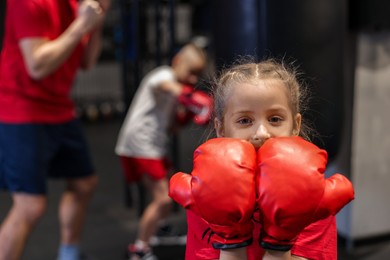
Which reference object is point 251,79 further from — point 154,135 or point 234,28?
point 154,135

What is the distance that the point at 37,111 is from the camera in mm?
2008

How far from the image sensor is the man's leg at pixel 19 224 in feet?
6.24

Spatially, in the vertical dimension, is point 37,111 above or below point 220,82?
below

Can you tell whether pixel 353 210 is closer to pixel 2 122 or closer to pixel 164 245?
pixel 164 245

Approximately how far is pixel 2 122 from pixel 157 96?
85cm

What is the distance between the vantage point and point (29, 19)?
1872 mm

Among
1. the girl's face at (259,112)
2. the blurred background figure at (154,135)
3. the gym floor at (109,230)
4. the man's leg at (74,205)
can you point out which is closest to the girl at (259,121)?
the girl's face at (259,112)

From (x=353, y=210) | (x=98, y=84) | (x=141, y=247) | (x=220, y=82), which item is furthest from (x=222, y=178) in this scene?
(x=98, y=84)

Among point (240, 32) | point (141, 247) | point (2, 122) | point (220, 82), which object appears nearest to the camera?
point (220, 82)

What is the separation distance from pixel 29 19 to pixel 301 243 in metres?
1.17

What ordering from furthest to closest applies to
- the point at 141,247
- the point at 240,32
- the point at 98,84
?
the point at 98,84, the point at 141,247, the point at 240,32

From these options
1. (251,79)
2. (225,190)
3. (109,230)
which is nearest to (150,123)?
(109,230)

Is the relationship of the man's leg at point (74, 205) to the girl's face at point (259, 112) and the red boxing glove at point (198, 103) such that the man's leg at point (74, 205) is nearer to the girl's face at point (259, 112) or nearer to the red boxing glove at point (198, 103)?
the red boxing glove at point (198, 103)

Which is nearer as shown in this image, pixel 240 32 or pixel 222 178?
pixel 222 178
